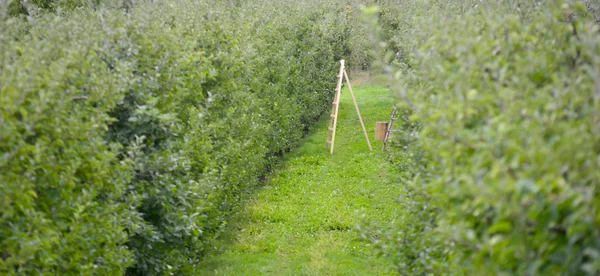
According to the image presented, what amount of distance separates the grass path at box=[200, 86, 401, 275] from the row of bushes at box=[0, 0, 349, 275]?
76 centimetres

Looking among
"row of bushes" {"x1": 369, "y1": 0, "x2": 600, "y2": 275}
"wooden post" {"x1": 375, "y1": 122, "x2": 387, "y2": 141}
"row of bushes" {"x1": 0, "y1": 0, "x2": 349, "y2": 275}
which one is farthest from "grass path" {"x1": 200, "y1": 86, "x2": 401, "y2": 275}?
"row of bushes" {"x1": 369, "y1": 0, "x2": 600, "y2": 275}

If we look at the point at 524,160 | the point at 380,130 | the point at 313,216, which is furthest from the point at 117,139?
the point at 380,130

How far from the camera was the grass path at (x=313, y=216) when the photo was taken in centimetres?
820

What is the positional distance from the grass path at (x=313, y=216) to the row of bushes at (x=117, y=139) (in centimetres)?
76

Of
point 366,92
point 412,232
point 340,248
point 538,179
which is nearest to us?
point 538,179

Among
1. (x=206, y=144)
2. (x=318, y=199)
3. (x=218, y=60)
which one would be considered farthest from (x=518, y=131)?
(x=318, y=199)

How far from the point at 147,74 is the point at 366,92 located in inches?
870

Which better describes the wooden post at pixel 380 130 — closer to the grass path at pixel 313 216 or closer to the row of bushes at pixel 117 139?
the grass path at pixel 313 216

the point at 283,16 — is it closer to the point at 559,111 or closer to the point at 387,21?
the point at 387,21

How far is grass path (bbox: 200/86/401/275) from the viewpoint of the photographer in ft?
26.9

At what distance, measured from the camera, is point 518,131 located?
216cm

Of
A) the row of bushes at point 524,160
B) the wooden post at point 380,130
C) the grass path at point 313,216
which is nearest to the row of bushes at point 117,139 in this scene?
the grass path at point 313,216

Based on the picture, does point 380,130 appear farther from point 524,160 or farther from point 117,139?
point 524,160

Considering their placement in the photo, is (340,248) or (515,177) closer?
(515,177)
